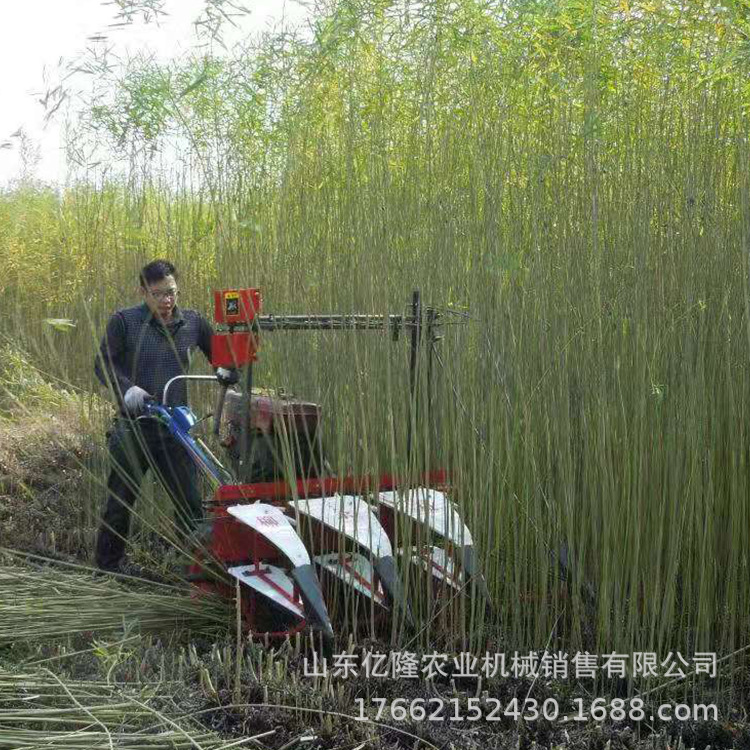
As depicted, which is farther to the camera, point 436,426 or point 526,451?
point 436,426

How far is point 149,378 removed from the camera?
4516mm

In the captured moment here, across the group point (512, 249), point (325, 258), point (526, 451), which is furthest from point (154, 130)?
point (526, 451)

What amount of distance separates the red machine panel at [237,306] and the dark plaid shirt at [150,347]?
112 cm

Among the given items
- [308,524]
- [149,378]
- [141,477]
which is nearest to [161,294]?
[149,378]

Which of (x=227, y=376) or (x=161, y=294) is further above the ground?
(x=161, y=294)

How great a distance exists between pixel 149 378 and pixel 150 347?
0.12 m

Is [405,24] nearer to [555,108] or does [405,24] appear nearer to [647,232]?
[555,108]

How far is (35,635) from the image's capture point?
3137 millimetres

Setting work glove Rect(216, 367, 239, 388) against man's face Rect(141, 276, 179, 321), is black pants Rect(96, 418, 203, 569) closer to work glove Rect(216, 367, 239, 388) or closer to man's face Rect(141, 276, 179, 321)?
man's face Rect(141, 276, 179, 321)

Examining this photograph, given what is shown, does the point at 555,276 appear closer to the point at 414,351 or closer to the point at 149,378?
the point at 414,351

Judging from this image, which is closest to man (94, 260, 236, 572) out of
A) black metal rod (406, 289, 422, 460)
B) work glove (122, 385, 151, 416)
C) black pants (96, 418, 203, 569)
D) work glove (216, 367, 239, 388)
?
black pants (96, 418, 203, 569)

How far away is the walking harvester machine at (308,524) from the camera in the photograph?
2.99 metres

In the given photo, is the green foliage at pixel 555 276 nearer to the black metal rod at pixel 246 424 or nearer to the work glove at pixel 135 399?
the black metal rod at pixel 246 424

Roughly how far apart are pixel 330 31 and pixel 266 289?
0.78 m
